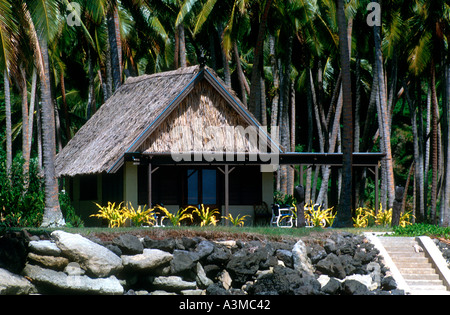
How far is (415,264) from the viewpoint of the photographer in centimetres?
2003

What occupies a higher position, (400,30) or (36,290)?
(400,30)

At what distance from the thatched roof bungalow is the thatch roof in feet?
0.09

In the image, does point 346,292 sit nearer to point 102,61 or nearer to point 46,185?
point 46,185

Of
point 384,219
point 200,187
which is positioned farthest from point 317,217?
point 200,187

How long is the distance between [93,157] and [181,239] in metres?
7.95

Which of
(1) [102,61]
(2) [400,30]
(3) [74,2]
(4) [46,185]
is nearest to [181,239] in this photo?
(4) [46,185]

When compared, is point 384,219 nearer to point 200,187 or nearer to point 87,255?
point 200,187

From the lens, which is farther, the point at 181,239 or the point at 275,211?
the point at 275,211

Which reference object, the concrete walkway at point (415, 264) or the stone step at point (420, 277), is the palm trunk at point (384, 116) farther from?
the stone step at point (420, 277)

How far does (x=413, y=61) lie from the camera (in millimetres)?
30203

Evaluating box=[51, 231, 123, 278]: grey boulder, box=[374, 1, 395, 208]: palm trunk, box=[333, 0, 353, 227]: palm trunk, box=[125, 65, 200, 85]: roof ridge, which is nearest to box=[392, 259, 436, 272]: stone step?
box=[333, 0, 353, 227]: palm trunk

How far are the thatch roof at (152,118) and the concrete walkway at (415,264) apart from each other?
7.23 m

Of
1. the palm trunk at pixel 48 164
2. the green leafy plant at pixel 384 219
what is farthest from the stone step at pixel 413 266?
the palm trunk at pixel 48 164

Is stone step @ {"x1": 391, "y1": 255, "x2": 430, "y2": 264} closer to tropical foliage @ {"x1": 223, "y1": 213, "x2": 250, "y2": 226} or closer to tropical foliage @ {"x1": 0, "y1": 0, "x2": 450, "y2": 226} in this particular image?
tropical foliage @ {"x1": 0, "y1": 0, "x2": 450, "y2": 226}
